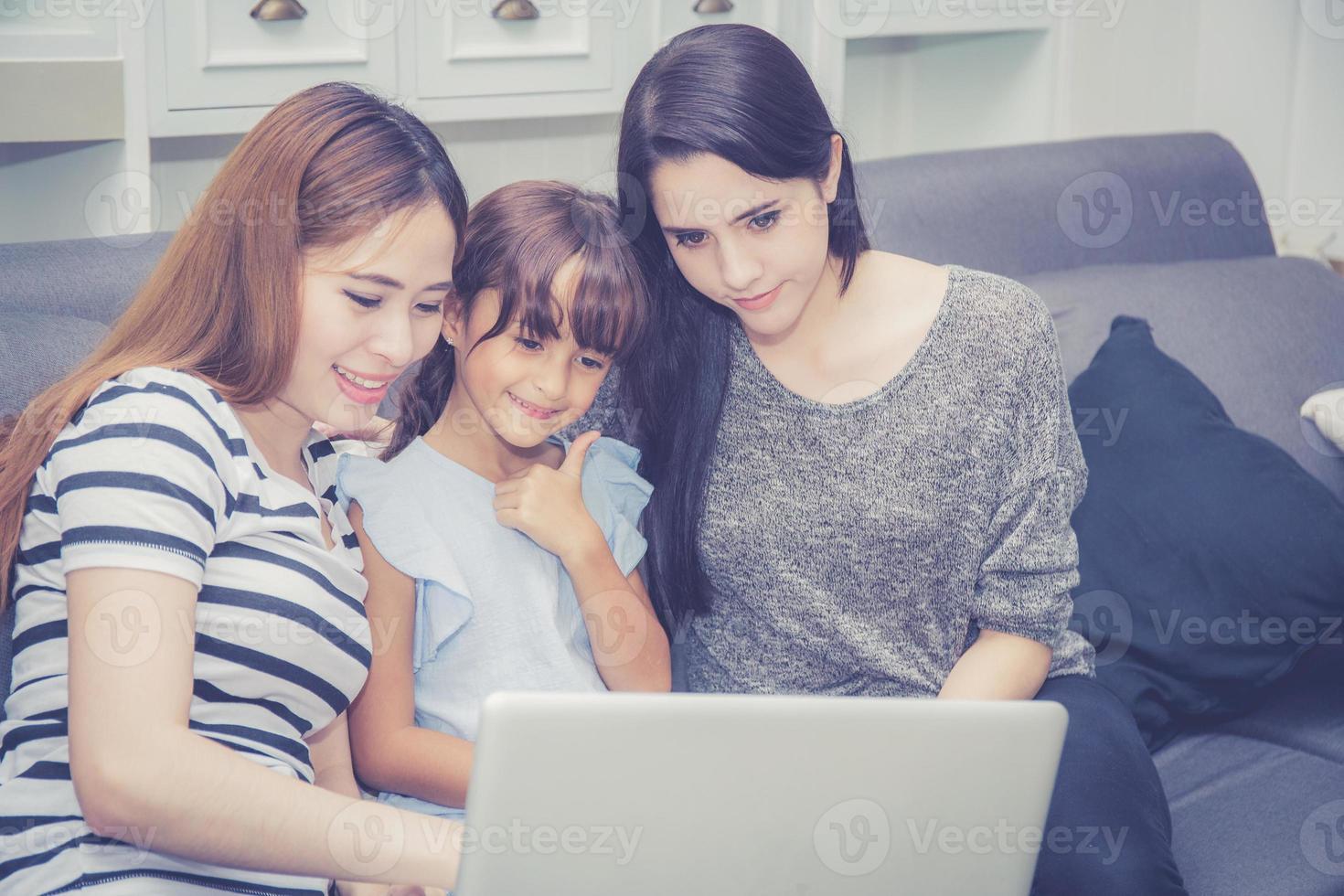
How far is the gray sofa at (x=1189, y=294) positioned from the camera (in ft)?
4.54

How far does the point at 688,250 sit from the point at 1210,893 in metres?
0.83

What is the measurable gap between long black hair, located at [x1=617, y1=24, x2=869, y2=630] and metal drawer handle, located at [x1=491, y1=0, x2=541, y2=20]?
65 centimetres

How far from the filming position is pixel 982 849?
875 mm

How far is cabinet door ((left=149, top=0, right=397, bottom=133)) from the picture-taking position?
5.29 ft

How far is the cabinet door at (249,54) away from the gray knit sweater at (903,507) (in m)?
0.66

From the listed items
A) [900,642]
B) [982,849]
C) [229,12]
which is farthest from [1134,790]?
[229,12]

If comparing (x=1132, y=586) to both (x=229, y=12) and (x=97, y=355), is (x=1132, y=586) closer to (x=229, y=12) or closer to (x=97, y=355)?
(x=97, y=355)

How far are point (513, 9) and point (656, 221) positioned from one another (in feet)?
2.34
